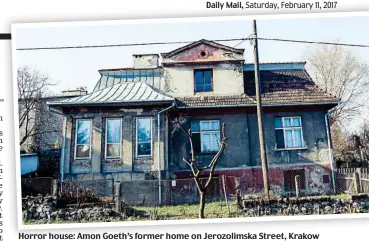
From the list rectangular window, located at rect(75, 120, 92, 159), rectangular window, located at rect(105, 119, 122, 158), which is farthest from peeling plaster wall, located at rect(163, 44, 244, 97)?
rectangular window, located at rect(75, 120, 92, 159)

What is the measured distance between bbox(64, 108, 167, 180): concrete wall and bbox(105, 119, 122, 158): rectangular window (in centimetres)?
7

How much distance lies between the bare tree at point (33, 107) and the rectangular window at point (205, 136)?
2587 millimetres

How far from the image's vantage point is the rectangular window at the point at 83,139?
6.05 metres

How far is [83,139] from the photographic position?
6.16 meters

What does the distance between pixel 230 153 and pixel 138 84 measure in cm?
225

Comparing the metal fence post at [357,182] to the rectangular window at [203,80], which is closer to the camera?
the metal fence post at [357,182]

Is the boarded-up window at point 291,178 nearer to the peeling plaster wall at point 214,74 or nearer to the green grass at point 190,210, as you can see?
the green grass at point 190,210

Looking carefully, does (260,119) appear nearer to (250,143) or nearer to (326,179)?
(250,143)

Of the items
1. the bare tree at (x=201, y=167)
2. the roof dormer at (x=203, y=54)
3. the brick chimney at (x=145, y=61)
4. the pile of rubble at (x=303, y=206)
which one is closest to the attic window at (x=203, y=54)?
the roof dormer at (x=203, y=54)

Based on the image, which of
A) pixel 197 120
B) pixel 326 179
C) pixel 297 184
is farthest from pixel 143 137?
pixel 326 179

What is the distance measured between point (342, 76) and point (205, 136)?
9.34 feet

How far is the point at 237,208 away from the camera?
17.8ft

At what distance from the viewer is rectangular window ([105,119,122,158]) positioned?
20.1 ft

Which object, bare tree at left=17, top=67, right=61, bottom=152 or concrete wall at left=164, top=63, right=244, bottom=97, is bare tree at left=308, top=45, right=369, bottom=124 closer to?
concrete wall at left=164, top=63, right=244, bottom=97
